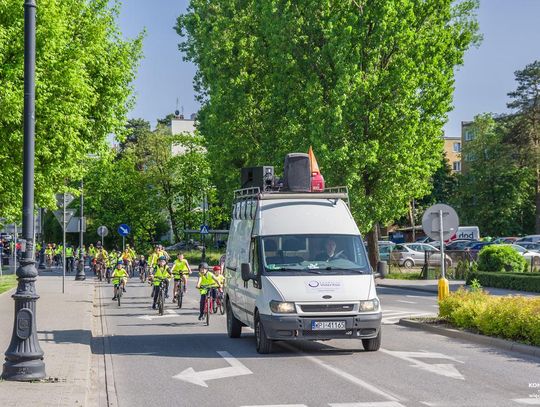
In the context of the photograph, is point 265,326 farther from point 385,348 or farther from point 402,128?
point 402,128

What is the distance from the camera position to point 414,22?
40500mm

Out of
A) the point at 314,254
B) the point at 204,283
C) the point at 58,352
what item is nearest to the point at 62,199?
the point at 204,283

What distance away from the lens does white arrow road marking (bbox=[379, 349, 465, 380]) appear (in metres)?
12.4

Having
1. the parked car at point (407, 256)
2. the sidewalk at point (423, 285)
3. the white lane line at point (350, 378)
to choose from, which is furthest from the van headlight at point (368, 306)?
the parked car at point (407, 256)

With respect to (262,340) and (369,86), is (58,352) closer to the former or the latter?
(262,340)

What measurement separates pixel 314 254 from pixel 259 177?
427cm

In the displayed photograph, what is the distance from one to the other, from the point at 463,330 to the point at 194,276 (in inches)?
1352

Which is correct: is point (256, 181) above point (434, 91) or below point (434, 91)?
below

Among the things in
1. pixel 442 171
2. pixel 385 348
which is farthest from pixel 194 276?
pixel 442 171

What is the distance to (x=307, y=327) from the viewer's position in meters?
14.0

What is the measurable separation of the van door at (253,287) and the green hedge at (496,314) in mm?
4340

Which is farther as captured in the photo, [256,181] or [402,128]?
[402,128]

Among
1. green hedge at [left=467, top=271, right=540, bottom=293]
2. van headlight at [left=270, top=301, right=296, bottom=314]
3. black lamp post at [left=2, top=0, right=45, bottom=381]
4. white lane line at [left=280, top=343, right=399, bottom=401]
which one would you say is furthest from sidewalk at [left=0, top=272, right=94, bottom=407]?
green hedge at [left=467, top=271, right=540, bottom=293]

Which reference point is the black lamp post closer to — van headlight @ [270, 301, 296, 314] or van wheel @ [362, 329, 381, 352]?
van headlight @ [270, 301, 296, 314]
